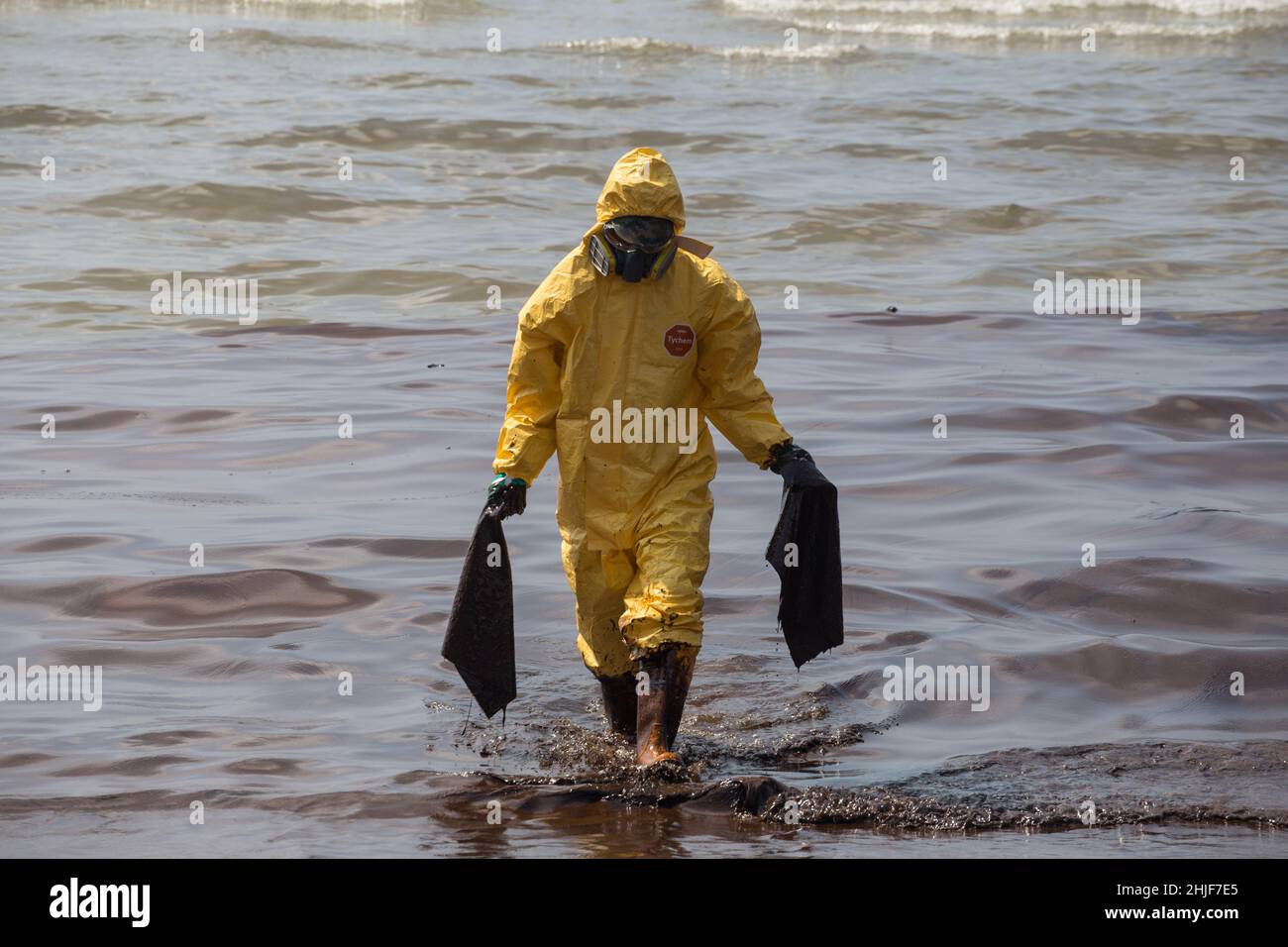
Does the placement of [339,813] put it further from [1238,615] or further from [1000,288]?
[1000,288]

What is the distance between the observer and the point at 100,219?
55.5ft

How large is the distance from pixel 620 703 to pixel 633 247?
4.76ft

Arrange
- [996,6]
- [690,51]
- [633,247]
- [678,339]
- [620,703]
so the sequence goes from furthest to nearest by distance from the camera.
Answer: [996,6]
[690,51]
[620,703]
[678,339]
[633,247]

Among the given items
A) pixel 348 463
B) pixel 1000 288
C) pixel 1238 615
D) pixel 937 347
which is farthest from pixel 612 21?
pixel 1238 615

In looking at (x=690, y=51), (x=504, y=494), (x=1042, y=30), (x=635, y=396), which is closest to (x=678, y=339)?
(x=635, y=396)

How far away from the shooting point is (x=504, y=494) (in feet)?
16.8

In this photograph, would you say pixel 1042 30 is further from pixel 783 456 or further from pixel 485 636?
pixel 485 636

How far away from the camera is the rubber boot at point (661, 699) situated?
16.7 ft

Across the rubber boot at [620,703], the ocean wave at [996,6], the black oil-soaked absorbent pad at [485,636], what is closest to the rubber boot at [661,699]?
the rubber boot at [620,703]

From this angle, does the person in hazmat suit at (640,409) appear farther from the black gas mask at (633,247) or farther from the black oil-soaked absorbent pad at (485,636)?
the black oil-soaked absorbent pad at (485,636)

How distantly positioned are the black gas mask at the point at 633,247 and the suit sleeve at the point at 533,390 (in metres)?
0.18

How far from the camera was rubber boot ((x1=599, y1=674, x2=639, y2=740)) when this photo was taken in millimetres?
5488

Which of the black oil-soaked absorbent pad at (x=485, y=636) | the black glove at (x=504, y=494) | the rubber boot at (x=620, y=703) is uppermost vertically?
the black glove at (x=504, y=494)

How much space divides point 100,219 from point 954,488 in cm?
1078
